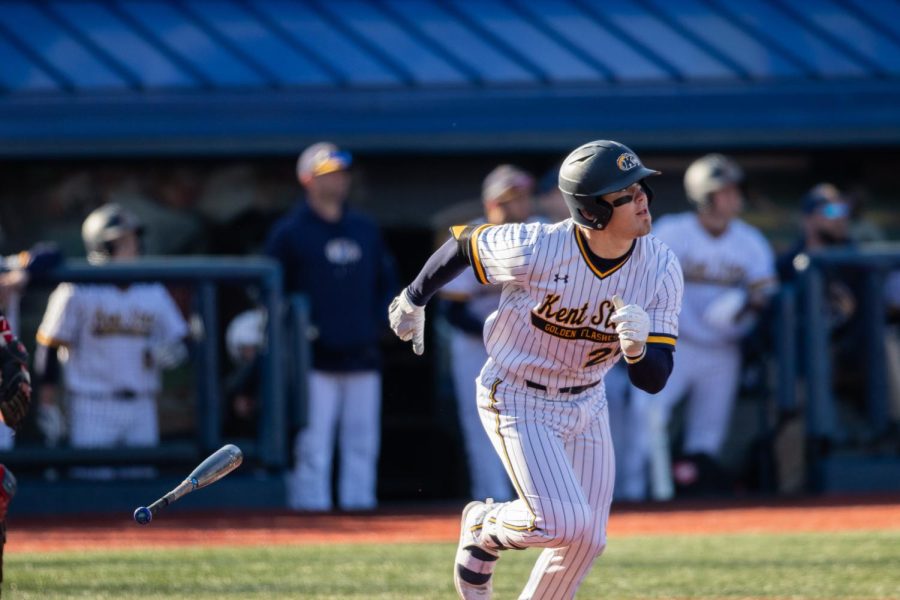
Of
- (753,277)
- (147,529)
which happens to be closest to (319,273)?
(147,529)

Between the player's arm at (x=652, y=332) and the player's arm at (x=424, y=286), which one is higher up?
the player's arm at (x=424, y=286)

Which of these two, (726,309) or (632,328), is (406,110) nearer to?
(726,309)

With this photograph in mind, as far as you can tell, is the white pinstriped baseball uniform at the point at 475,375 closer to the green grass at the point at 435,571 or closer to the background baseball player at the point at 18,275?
the green grass at the point at 435,571

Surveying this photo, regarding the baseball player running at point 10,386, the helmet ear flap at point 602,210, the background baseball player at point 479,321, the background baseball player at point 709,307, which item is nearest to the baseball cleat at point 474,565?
the helmet ear flap at point 602,210

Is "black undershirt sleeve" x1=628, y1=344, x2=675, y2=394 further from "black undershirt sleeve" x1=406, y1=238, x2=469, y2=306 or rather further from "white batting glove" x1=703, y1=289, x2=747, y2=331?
"white batting glove" x1=703, y1=289, x2=747, y2=331

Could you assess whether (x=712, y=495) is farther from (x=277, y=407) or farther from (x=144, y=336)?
(x=144, y=336)

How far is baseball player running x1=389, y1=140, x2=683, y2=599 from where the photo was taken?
15.8ft

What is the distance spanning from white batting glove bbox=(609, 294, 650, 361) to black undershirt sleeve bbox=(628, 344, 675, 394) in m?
0.09

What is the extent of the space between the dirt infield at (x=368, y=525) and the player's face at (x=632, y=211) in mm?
3245

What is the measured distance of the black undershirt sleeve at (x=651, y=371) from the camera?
464 centimetres

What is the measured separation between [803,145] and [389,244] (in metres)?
2.98

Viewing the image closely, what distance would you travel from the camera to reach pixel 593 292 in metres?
4.89

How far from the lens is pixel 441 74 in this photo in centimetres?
1127

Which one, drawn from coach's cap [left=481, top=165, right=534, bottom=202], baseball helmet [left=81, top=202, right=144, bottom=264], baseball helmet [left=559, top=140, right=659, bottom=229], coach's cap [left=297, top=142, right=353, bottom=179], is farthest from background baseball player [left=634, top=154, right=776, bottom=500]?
baseball helmet [left=559, top=140, right=659, bottom=229]
